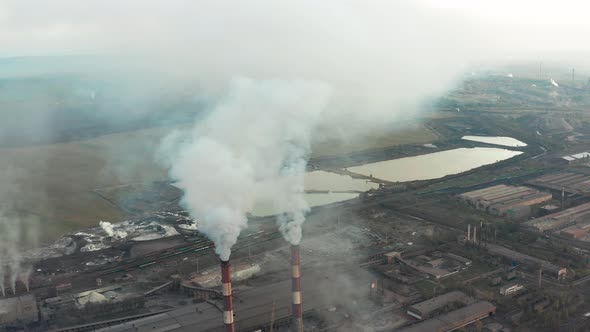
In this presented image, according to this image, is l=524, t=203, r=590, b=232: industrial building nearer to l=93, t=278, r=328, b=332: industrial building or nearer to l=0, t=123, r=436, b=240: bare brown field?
l=93, t=278, r=328, b=332: industrial building

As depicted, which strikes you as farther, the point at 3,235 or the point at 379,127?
the point at 379,127

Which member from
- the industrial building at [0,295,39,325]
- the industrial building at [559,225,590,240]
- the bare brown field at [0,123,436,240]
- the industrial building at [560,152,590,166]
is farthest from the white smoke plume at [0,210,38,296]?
the industrial building at [560,152,590,166]

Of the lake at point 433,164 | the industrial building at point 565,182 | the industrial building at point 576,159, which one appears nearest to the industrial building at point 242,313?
the lake at point 433,164

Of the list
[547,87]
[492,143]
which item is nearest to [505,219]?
[492,143]

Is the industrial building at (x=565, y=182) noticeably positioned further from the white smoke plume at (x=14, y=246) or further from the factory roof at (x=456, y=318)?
the white smoke plume at (x=14, y=246)

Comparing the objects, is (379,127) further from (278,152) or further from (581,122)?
(278,152)

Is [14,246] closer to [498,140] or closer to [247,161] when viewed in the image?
[247,161]
